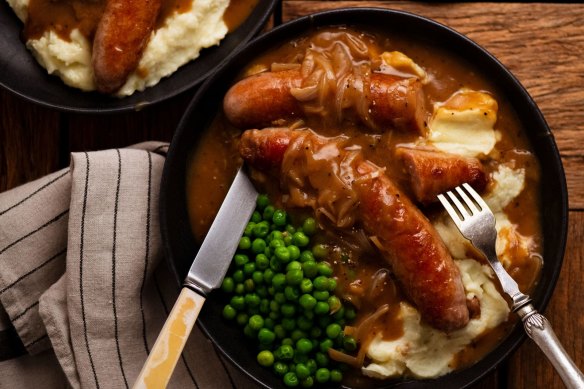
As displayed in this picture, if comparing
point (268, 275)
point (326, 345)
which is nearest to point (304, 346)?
point (326, 345)

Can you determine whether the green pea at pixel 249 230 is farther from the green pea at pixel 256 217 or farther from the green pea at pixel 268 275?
the green pea at pixel 268 275

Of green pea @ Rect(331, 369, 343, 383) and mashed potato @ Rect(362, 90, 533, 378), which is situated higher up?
mashed potato @ Rect(362, 90, 533, 378)

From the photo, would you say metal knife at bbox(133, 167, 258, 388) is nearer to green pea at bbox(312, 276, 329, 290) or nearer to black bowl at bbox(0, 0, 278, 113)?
green pea at bbox(312, 276, 329, 290)

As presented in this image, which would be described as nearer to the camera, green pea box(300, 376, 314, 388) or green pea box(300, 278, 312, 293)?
green pea box(300, 278, 312, 293)

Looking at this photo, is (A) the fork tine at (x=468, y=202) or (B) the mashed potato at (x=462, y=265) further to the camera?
(B) the mashed potato at (x=462, y=265)

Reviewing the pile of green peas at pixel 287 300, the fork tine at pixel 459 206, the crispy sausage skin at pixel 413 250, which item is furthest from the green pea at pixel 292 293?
the fork tine at pixel 459 206

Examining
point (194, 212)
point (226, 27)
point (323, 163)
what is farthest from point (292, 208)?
point (226, 27)

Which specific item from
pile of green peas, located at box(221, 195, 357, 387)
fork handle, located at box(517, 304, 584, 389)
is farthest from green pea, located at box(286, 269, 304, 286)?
fork handle, located at box(517, 304, 584, 389)
